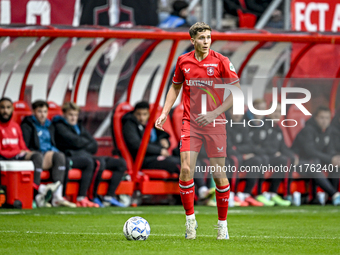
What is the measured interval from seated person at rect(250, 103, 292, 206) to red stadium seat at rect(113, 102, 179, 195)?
4.39 feet

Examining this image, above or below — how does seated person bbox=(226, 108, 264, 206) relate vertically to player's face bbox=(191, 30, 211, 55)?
below

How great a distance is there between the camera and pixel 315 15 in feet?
45.1

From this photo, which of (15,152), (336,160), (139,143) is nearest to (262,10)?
(336,160)

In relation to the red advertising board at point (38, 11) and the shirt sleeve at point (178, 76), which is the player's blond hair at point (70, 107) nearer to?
the red advertising board at point (38, 11)

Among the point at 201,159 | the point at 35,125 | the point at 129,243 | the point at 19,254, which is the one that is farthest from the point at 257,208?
the point at 19,254

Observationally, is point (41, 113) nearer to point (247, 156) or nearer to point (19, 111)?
point (19, 111)

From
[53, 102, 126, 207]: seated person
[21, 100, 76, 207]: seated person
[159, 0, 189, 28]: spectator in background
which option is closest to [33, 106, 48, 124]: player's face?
[21, 100, 76, 207]: seated person

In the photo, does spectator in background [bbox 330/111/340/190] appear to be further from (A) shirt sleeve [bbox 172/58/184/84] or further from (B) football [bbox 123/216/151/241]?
(B) football [bbox 123/216/151/241]

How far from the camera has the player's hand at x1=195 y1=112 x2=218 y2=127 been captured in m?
5.26

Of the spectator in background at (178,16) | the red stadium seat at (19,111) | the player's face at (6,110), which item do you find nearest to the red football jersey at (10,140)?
the player's face at (6,110)

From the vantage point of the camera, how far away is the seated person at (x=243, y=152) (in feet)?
32.6

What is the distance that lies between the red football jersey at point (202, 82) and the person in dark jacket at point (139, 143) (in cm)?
433

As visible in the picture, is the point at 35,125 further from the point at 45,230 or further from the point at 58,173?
the point at 45,230

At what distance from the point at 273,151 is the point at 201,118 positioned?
204 inches
